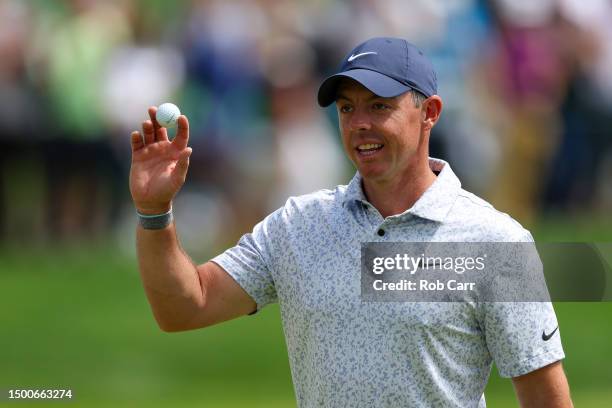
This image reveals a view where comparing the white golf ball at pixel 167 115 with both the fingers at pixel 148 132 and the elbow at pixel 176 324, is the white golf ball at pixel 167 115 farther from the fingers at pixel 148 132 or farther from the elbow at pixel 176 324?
the elbow at pixel 176 324

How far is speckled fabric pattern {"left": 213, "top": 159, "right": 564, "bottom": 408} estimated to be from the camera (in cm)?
435

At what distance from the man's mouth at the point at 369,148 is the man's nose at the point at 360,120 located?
0.05 m

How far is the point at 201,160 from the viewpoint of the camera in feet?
48.0

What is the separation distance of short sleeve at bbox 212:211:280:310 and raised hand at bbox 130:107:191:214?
0.29 m

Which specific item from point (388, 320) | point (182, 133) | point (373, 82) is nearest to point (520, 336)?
point (388, 320)

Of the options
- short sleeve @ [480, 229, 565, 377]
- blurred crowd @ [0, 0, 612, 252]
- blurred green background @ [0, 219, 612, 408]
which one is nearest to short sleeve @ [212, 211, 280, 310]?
short sleeve @ [480, 229, 565, 377]

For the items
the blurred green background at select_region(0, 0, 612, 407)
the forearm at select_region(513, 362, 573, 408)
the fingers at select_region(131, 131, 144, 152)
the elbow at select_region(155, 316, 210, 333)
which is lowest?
the forearm at select_region(513, 362, 573, 408)

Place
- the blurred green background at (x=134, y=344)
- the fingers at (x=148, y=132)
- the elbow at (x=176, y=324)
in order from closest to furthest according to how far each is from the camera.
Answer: the fingers at (x=148, y=132) < the elbow at (x=176, y=324) < the blurred green background at (x=134, y=344)

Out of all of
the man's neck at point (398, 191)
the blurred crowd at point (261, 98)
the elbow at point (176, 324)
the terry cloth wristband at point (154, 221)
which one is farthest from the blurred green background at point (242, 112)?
the man's neck at point (398, 191)

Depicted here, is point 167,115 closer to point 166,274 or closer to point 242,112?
point 166,274

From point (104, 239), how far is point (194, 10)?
8.08 ft

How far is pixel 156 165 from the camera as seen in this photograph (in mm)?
4594

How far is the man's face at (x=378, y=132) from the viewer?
4535 millimetres

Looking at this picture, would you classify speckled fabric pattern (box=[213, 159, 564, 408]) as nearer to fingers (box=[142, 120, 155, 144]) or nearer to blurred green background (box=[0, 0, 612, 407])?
fingers (box=[142, 120, 155, 144])
